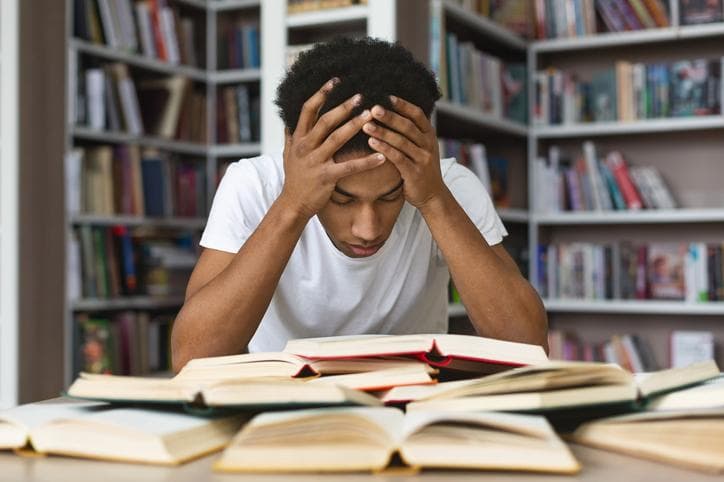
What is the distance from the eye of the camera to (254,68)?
3.95m

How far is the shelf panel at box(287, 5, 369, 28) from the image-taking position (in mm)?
2439

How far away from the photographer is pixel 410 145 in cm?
118

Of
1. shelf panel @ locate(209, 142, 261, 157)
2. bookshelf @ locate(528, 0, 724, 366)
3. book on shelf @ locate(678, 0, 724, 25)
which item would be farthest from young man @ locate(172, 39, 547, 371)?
shelf panel @ locate(209, 142, 261, 157)

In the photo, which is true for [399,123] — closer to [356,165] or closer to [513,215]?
[356,165]

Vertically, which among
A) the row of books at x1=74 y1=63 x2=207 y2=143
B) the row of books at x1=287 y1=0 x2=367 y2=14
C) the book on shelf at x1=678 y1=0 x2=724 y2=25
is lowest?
the row of books at x1=74 y1=63 x2=207 y2=143

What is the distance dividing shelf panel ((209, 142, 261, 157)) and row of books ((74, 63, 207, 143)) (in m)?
0.08

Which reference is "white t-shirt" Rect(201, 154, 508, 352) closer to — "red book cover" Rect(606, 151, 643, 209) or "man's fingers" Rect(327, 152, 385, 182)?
"man's fingers" Rect(327, 152, 385, 182)

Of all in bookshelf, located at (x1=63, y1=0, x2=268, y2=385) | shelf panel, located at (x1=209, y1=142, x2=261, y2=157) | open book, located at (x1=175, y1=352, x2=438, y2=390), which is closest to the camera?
open book, located at (x1=175, y1=352, x2=438, y2=390)

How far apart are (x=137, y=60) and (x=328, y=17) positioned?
134cm

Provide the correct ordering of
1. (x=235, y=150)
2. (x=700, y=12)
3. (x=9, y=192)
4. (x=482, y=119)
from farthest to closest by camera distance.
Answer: (x=235, y=150), (x=700, y=12), (x=482, y=119), (x=9, y=192)

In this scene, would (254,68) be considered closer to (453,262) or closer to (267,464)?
(453,262)

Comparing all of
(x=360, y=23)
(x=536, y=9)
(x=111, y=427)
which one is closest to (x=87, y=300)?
(x=360, y=23)

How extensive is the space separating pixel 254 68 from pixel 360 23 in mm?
1531

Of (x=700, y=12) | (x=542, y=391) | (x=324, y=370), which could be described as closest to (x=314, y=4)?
(x=700, y=12)
